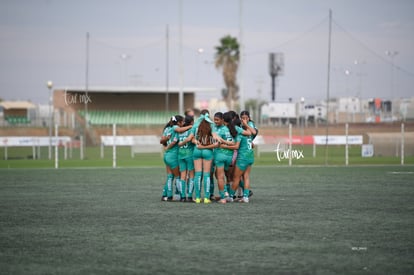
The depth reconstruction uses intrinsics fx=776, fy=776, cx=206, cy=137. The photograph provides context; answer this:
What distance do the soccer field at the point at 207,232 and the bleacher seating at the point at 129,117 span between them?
36629 millimetres

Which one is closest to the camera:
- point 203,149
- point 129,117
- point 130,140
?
point 203,149

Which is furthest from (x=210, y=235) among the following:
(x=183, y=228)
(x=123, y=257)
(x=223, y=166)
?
(x=223, y=166)

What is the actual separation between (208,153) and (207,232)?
4.93 meters

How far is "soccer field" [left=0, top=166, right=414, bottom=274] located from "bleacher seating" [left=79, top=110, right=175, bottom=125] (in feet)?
120

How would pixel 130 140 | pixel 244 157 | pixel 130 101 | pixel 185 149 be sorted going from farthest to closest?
pixel 130 101, pixel 130 140, pixel 185 149, pixel 244 157

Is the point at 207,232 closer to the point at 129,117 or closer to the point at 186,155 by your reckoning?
the point at 186,155

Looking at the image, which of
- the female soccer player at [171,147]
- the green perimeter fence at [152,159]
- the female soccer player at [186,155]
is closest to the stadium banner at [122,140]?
the green perimeter fence at [152,159]

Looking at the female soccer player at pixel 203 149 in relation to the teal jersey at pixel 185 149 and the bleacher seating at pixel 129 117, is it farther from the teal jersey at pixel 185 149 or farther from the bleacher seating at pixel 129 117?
the bleacher seating at pixel 129 117

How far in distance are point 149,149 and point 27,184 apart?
24.9 metres

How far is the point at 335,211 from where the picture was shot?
15516 millimetres

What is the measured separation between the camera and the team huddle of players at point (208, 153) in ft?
55.8

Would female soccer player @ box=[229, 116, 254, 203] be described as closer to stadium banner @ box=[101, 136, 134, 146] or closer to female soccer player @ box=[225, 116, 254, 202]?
female soccer player @ box=[225, 116, 254, 202]

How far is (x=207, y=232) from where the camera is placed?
12.4 meters

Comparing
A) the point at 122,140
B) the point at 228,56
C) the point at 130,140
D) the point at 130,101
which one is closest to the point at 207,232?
the point at 130,140
